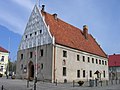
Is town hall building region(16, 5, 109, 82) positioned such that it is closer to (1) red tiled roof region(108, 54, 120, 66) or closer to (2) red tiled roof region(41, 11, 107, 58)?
(2) red tiled roof region(41, 11, 107, 58)

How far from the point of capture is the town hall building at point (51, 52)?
116ft

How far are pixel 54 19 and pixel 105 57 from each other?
72.2ft

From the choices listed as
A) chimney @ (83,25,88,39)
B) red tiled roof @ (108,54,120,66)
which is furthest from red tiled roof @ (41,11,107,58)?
red tiled roof @ (108,54,120,66)

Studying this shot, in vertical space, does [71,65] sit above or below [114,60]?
below

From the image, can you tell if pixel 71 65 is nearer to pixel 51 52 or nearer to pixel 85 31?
pixel 51 52

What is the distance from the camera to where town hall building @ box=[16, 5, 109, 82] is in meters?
35.2

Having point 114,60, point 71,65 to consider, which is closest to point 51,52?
point 71,65

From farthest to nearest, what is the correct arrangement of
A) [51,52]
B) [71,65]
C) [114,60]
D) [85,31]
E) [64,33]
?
[114,60], [85,31], [64,33], [71,65], [51,52]

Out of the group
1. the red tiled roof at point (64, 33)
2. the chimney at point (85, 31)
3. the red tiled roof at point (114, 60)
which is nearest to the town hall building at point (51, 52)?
the red tiled roof at point (64, 33)

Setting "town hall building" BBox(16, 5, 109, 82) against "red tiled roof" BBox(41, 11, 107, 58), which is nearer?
"town hall building" BBox(16, 5, 109, 82)

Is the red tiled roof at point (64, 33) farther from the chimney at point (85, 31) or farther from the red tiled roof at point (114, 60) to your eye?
the red tiled roof at point (114, 60)

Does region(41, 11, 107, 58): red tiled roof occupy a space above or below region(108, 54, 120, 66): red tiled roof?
above

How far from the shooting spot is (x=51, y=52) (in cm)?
3481

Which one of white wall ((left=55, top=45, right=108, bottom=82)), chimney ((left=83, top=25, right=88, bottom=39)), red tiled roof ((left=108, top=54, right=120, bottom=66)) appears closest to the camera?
white wall ((left=55, top=45, right=108, bottom=82))
